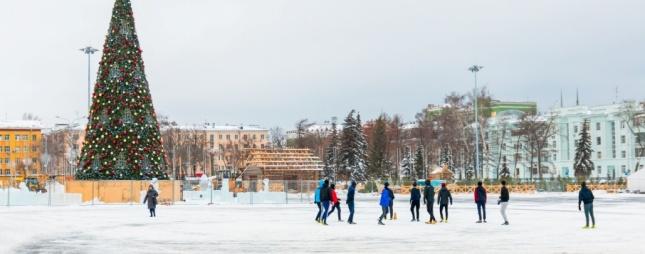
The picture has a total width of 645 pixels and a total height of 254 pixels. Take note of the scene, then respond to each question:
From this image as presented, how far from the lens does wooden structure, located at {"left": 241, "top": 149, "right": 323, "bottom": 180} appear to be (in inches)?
3093

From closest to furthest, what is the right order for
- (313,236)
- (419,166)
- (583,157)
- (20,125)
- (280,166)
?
1. (313,236)
2. (280,166)
3. (419,166)
4. (583,157)
5. (20,125)

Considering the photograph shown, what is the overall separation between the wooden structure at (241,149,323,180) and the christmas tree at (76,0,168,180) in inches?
1136

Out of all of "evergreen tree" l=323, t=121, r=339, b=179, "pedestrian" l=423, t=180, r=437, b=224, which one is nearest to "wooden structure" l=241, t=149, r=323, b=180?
"evergreen tree" l=323, t=121, r=339, b=179

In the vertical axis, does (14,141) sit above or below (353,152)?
above

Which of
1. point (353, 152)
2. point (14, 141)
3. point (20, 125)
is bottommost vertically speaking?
point (353, 152)

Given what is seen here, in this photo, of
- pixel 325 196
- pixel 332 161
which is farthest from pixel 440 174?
pixel 325 196

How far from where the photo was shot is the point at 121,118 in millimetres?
48625

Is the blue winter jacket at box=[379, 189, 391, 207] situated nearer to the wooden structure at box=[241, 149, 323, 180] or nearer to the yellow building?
the wooden structure at box=[241, 149, 323, 180]

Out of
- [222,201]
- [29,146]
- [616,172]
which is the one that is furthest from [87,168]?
[29,146]

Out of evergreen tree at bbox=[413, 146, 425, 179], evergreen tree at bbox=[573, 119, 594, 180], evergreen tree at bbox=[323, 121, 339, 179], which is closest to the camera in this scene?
evergreen tree at bbox=[413, 146, 425, 179]

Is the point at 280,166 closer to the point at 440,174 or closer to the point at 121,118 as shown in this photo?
the point at 440,174

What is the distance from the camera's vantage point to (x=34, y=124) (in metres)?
162

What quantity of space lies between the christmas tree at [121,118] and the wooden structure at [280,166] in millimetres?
28859

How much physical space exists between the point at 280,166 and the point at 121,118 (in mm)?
32207
